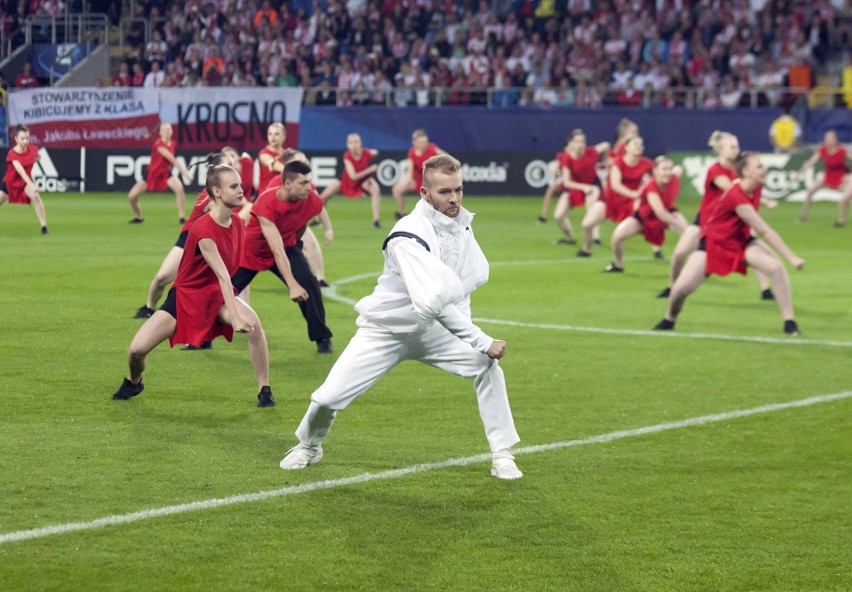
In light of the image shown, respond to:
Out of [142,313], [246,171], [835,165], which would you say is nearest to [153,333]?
[142,313]

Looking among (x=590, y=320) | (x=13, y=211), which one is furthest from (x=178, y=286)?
(x=13, y=211)

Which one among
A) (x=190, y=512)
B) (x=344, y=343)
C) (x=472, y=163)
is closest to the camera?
(x=190, y=512)

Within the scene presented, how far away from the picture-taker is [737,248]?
13180mm

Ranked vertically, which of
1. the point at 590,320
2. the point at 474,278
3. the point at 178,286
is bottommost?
the point at 590,320

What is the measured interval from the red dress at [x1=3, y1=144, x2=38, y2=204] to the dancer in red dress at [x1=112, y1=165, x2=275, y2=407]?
16.1 metres

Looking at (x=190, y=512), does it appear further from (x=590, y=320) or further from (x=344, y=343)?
(x=590, y=320)

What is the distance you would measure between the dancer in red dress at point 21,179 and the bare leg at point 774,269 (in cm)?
1466

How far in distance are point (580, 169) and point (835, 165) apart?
856 cm

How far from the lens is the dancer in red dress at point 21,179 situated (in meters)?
23.9

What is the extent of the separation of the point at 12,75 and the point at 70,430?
115 feet

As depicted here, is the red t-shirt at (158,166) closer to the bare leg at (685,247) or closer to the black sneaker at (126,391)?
the bare leg at (685,247)

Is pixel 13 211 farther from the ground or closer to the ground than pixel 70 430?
closer to the ground

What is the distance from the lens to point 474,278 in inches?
277

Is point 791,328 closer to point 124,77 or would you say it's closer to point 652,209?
point 652,209
